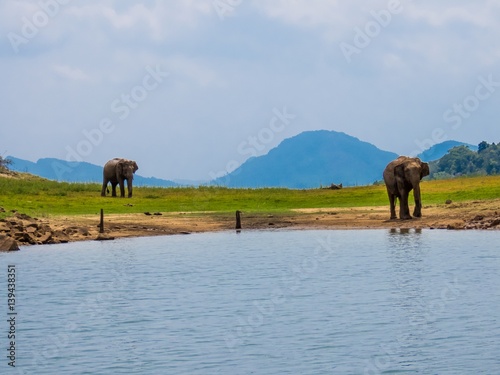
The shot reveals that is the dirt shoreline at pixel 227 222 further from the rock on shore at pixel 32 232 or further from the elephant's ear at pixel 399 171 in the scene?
the elephant's ear at pixel 399 171

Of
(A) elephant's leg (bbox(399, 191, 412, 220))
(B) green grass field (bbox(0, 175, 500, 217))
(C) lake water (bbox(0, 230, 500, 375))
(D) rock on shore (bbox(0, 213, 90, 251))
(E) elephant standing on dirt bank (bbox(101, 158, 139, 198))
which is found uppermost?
(E) elephant standing on dirt bank (bbox(101, 158, 139, 198))

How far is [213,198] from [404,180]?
826 inches

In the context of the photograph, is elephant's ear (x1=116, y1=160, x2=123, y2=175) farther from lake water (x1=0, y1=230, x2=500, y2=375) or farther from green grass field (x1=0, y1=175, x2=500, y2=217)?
lake water (x1=0, y1=230, x2=500, y2=375)

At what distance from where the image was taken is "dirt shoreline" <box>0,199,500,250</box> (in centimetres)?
4281

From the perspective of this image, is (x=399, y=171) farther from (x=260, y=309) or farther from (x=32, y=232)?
(x=260, y=309)

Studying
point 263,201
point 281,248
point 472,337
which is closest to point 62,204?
point 263,201

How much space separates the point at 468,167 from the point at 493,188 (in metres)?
73.0

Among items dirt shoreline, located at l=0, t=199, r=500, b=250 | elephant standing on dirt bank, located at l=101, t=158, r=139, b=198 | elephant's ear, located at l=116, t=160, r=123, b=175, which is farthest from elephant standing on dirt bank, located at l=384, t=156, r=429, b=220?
elephant's ear, located at l=116, t=160, r=123, b=175

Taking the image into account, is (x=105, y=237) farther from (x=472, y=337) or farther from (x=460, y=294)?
(x=472, y=337)

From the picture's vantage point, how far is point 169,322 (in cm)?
2267

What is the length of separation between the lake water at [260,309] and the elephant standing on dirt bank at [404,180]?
296 inches

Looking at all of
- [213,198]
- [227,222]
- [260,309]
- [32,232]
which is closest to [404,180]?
[227,222]

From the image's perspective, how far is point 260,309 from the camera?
24172 mm

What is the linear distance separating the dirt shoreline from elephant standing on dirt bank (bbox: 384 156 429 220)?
26.5 inches
